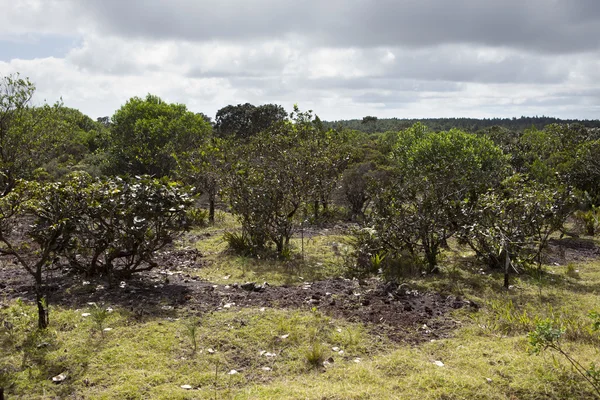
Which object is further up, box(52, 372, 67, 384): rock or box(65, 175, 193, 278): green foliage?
box(65, 175, 193, 278): green foliage

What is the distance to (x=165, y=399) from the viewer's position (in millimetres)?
4199

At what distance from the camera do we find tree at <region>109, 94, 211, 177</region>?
20438 millimetres

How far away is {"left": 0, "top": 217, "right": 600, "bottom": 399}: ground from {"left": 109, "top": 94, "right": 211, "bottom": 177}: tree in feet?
40.7

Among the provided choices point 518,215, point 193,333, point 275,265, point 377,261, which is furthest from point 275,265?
point 518,215

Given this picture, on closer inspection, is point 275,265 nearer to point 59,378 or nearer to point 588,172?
point 59,378

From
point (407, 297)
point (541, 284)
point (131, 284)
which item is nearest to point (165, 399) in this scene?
point (131, 284)

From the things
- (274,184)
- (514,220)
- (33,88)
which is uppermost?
(33,88)

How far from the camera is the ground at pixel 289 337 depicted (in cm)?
445

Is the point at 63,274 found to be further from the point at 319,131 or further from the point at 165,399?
the point at 319,131

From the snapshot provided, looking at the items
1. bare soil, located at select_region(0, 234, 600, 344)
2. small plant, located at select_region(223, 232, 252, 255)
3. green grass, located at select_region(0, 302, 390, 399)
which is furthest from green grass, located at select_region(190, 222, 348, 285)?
green grass, located at select_region(0, 302, 390, 399)

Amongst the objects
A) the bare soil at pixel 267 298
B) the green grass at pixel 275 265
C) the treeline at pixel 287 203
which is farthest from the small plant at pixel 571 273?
the green grass at pixel 275 265

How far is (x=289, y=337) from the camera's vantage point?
5527mm

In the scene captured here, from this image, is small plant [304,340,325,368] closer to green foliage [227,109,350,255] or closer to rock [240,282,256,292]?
rock [240,282,256,292]

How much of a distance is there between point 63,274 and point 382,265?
6.36m
